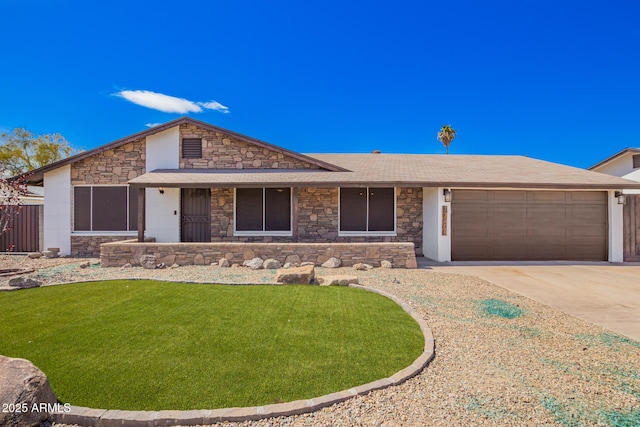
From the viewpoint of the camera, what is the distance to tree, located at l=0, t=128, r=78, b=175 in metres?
25.9

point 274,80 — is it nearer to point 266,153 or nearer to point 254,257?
point 266,153

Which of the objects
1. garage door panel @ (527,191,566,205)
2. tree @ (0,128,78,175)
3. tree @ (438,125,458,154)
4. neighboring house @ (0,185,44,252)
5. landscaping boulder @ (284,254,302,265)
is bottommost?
landscaping boulder @ (284,254,302,265)

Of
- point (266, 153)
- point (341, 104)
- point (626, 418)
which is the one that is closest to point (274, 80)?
point (341, 104)

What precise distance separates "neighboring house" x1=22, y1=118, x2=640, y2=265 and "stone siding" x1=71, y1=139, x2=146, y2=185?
0.04 meters

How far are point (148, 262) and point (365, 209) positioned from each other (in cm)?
741

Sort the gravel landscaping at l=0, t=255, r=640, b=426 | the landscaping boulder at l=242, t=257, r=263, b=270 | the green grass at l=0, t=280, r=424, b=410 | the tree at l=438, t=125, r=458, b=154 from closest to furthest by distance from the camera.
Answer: the gravel landscaping at l=0, t=255, r=640, b=426 → the green grass at l=0, t=280, r=424, b=410 → the landscaping boulder at l=242, t=257, r=263, b=270 → the tree at l=438, t=125, r=458, b=154

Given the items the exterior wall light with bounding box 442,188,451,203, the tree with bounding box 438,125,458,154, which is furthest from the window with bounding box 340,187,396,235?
the tree with bounding box 438,125,458,154

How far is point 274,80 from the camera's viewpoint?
53.9ft

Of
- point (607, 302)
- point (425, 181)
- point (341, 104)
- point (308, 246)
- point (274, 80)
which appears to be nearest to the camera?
point (607, 302)

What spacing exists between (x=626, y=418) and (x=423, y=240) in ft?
30.1

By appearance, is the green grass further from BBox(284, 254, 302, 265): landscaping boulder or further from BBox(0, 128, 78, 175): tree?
BBox(0, 128, 78, 175): tree

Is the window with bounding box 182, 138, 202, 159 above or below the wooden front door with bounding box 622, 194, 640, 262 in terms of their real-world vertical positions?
above

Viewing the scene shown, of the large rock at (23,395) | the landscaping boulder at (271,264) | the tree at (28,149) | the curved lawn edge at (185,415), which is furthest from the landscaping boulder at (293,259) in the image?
the tree at (28,149)

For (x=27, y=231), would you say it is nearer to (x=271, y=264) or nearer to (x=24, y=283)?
(x=24, y=283)
